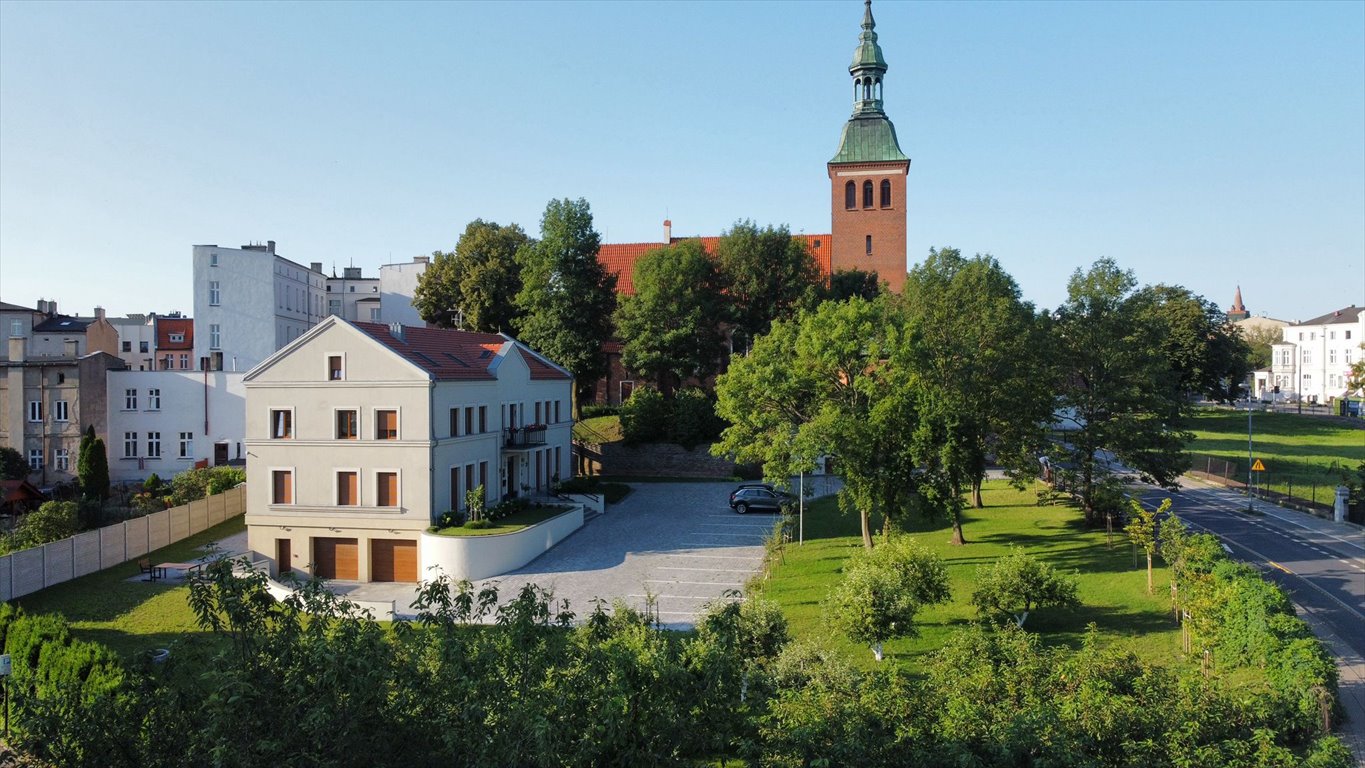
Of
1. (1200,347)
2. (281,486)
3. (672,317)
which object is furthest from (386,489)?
(1200,347)

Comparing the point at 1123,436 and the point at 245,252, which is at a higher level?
the point at 245,252

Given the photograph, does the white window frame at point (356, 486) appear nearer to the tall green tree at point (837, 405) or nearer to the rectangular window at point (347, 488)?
the rectangular window at point (347, 488)

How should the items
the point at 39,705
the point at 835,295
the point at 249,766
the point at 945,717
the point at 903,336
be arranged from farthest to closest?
1. the point at 835,295
2. the point at 903,336
3. the point at 945,717
4. the point at 39,705
5. the point at 249,766

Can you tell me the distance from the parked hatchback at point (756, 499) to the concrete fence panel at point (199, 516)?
23210 mm

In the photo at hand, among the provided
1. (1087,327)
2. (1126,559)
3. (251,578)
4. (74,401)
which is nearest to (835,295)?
(1087,327)

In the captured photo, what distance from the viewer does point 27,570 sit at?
27.1 metres

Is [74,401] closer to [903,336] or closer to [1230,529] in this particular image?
[903,336]

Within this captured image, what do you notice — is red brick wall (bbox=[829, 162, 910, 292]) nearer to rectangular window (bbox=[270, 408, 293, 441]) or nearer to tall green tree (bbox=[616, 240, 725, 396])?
tall green tree (bbox=[616, 240, 725, 396])

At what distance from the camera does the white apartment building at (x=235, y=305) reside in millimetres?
54750

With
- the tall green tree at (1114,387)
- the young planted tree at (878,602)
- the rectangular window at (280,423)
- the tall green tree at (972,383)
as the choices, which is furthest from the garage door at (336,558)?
the tall green tree at (1114,387)

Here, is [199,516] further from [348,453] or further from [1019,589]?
[1019,589]

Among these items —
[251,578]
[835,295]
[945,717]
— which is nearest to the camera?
[251,578]

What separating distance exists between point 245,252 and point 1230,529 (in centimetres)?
5592

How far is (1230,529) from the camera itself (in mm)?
33594
